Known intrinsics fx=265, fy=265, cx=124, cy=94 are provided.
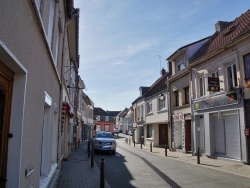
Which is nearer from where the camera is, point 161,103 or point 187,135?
point 187,135

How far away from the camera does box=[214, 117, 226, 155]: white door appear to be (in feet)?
52.0

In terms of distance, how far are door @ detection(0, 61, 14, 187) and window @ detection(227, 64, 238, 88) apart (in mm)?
13294

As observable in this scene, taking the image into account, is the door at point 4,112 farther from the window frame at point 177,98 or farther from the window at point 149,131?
the window at point 149,131

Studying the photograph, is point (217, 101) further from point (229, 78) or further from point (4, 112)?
point (4, 112)

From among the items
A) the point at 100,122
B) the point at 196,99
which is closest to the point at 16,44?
the point at 196,99

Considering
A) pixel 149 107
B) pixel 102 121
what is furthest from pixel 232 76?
pixel 102 121

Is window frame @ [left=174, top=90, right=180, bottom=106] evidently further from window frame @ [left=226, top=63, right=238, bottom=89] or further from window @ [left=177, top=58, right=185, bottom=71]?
window frame @ [left=226, top=63, right=238, bottom=89]

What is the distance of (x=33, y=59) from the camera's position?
4.15 m

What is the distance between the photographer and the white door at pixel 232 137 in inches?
568

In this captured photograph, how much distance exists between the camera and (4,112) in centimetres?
324

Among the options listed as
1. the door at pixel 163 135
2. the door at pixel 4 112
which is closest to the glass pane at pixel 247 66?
the door at pixel 4 112

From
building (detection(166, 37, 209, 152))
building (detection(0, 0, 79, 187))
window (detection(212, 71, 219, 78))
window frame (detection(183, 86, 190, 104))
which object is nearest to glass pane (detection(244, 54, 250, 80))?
window (detection(212, 71, 219, 78))

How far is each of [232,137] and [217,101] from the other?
88.4 inches

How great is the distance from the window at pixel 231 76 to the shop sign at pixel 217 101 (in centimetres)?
66
